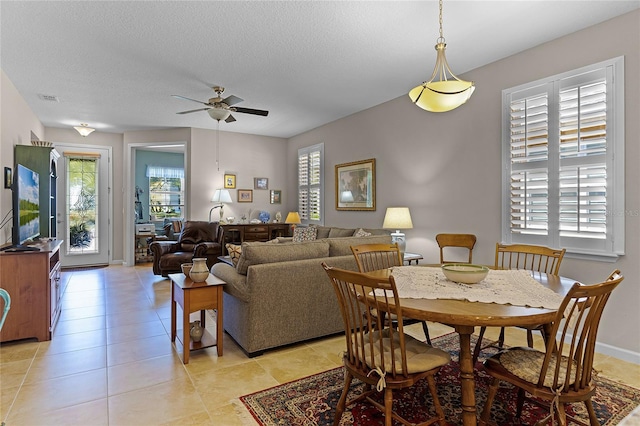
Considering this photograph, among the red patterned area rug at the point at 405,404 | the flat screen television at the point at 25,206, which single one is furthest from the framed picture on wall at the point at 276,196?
the red patterned area rug at the point at 405,404

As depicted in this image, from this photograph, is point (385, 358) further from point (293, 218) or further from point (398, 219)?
point (293, 218)

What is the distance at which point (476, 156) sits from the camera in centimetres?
395

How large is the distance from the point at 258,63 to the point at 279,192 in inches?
166

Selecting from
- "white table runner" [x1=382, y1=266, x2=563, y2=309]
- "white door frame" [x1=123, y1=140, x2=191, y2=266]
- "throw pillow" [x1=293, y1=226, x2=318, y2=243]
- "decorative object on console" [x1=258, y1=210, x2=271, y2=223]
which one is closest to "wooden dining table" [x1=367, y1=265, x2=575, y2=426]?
"white table runner" [x1=382, y1=266, x2=563, y2=309]

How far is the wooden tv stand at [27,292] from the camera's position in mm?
3094

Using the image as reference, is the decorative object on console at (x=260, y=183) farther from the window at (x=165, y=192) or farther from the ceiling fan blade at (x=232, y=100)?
the ceiling fan blade at (x=232, y=100)

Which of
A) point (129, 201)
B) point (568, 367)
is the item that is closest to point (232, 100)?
point (568, 367)

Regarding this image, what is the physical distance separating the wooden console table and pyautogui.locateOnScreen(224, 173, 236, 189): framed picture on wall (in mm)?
1009

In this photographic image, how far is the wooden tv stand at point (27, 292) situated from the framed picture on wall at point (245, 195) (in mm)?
4228

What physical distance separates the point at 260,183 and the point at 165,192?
312 cm

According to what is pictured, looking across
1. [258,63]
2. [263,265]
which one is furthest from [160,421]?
[258,63]

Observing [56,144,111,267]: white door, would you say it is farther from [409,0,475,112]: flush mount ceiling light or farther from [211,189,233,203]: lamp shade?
[409,0,475,112]: flush mount ceiling light

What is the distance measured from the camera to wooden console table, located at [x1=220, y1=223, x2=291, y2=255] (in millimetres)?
6453

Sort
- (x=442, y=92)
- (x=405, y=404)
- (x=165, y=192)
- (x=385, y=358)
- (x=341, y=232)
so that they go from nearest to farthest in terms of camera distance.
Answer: (x=385, y=358) < (x=405, y=404) < (x=442, y=92) < (x=341, y=232) < (x=165, y=192)
